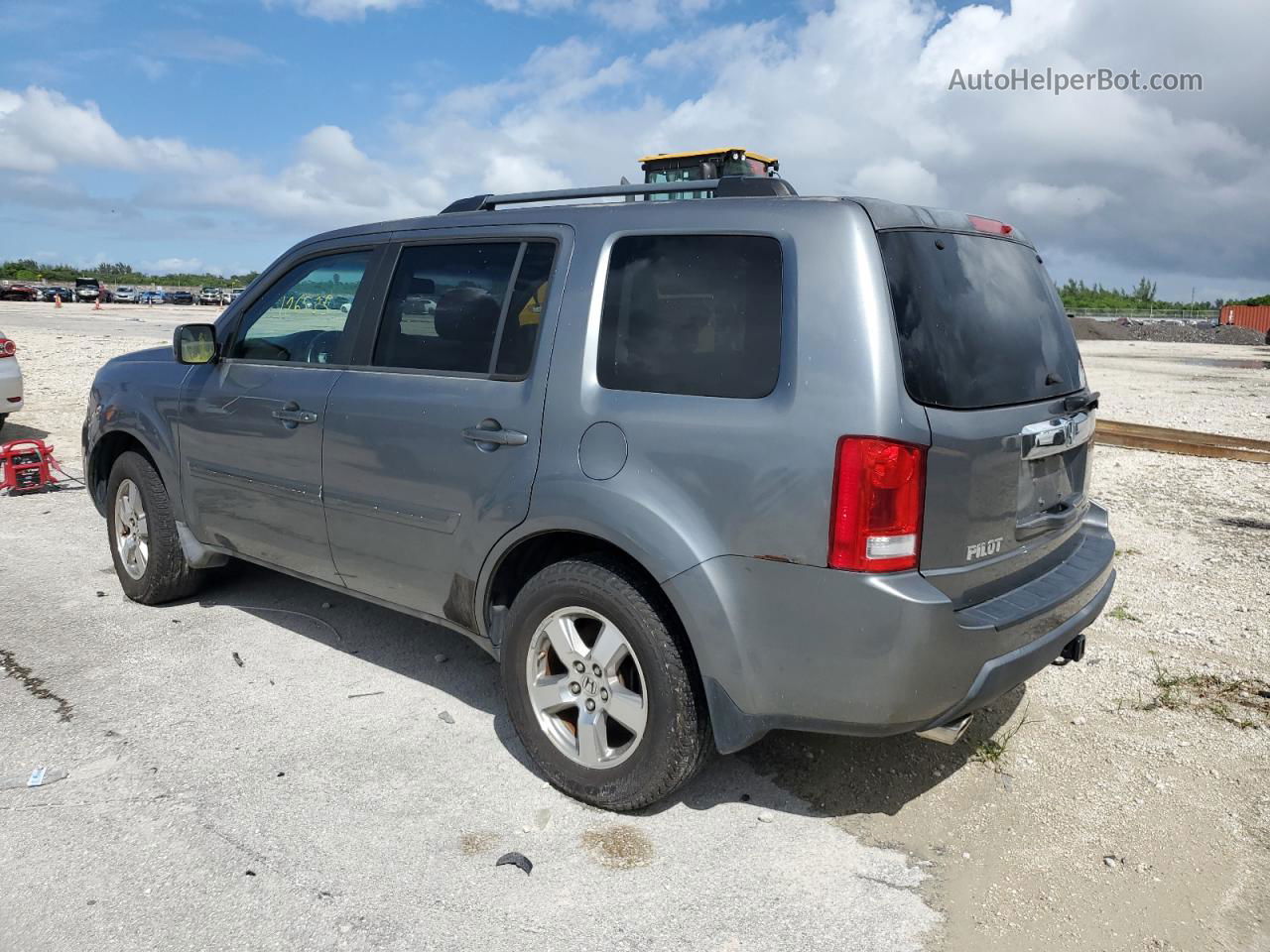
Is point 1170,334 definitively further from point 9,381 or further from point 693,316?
point 693,316

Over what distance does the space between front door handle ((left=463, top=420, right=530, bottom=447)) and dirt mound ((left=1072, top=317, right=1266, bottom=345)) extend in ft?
149

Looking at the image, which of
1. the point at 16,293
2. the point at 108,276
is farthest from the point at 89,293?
the point at 108,276

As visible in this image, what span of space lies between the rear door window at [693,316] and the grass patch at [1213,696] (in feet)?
8.28

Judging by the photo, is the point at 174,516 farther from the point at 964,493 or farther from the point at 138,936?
the point at 964,493

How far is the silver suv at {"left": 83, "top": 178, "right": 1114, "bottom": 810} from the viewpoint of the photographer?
2848 mm

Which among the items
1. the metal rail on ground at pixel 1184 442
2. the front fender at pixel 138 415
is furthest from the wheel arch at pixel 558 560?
the metal rail on ground at pixel 1184 442

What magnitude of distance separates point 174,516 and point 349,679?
1.42 metres

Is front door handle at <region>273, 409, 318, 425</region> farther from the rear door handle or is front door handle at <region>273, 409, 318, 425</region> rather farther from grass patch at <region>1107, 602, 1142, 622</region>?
grass patch at <region>1107, 602, 1142, 622</region>

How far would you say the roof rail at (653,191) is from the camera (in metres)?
3.25

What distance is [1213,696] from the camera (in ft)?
14.2

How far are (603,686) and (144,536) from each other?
319cm

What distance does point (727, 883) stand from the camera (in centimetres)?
305

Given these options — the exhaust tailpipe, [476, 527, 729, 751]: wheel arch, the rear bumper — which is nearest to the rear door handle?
[476, 527, 729, 751]: wheel arch

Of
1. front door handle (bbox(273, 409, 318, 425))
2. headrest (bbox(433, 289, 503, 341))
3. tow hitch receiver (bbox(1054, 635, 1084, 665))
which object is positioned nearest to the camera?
tow hitch receiver (bbox(1054, 635, 1084, 665))
